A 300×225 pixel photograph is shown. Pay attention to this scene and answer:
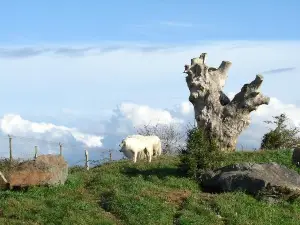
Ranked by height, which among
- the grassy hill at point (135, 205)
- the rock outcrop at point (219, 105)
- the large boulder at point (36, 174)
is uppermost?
the rock outcrop at point (219, 105)

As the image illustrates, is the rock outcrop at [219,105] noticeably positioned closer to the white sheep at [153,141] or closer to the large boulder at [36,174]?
the white sheep at [153,141]

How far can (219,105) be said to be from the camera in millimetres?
41438

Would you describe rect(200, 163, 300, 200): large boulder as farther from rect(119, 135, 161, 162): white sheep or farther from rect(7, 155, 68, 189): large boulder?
rect(7, 155, 68, 189): large boulder

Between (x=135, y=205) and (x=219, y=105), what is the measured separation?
17.8m

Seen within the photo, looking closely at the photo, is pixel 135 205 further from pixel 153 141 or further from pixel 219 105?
pixel 219 105

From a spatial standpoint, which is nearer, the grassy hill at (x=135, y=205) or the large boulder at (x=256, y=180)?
the grassy hill at (x=135, y=205)

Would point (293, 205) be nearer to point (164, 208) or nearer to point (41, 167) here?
point (164, 208)

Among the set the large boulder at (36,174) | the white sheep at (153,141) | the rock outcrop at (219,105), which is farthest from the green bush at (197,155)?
the rock outcrop at (219,105)

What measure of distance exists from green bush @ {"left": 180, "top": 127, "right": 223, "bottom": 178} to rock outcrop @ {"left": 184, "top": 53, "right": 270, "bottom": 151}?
8.46 meters

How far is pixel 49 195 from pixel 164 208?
18.1 feet

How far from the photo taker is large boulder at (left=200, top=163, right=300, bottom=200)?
28312mm

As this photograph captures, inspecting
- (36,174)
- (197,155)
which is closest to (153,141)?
(197,155)

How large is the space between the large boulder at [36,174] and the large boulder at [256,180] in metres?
7.18

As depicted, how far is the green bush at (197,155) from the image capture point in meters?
31.2
